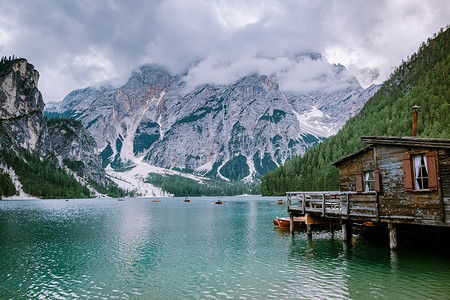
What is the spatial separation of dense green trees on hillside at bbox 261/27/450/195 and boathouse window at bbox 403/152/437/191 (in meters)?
80.6

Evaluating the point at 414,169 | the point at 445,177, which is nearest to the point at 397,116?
the point at 414,169

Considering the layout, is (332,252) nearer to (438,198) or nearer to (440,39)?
(438,198)

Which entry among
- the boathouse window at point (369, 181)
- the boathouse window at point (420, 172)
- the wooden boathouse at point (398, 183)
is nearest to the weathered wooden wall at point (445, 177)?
the wooden boathouse at point (398, 183)

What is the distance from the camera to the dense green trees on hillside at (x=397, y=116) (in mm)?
119000

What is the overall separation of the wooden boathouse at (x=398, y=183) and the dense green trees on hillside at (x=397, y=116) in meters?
76.5

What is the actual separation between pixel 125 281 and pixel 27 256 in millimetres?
16779

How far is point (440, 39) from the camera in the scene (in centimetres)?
16550

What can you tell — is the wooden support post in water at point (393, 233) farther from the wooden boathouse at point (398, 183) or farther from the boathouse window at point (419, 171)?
the boathouse window at point (419, 171)

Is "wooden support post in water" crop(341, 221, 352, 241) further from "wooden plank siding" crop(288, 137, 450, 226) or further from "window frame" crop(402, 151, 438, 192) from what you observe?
"window frame" crop(402, 151, 438, 192)

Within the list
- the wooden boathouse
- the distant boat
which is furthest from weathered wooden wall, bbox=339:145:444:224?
the distant boat

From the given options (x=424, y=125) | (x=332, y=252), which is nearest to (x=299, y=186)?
(x=424, y=125)

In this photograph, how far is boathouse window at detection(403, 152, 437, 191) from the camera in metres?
25.7

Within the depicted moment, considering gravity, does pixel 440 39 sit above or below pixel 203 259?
above

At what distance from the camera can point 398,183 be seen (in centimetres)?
2886
